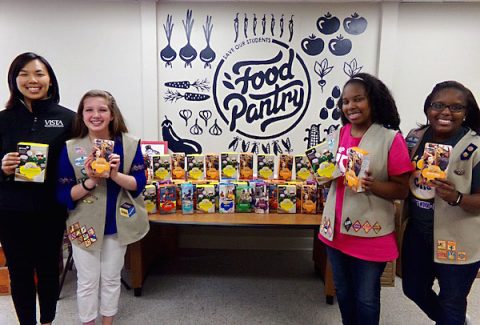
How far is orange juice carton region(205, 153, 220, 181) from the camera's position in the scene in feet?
9.07

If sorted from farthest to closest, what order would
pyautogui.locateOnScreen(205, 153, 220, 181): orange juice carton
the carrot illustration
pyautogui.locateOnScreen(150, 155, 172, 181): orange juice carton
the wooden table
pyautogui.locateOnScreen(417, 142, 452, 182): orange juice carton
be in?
the carrot illustration, pyautogui.locateOnScreen(205, 153, 220, 181): orange juice carton, pyautogui.locateOnScreen(150, 155, 172, 181): orange juice carton, the wooden table, pyautogui.locateOnScreen(417, 142, 452, 182): orange juice carton

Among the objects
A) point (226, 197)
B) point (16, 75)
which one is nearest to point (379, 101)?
point (226, 197)

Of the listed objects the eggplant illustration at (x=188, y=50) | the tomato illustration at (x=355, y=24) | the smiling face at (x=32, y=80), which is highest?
the tomato illustration at (x=355, y=24)

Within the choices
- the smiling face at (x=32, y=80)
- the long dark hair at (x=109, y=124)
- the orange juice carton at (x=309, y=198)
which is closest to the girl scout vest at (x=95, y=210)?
the long dark hair at (x=109, y=124)

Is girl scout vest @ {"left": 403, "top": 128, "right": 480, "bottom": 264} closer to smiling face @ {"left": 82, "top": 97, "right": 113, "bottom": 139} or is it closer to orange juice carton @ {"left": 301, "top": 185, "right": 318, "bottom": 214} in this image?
orange juice carton @ {"left": 301, "top": 185, "right": 318, "bottom": 214}

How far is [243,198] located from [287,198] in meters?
0.33

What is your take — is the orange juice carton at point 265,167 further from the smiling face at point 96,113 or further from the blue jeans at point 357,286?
the smiling face at point 96,113

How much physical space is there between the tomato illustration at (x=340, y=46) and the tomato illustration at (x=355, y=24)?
0.09 meters

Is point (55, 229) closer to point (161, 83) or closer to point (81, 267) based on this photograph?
point (81, 267)

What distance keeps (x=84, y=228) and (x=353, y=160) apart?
1354 millimetres

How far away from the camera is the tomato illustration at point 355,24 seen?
3.22 m

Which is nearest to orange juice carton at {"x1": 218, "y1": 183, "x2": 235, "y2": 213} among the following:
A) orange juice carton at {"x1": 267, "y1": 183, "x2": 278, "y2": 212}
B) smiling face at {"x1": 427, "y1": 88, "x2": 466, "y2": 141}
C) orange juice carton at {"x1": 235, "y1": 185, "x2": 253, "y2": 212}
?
orange juice carton at {"x1": 235, "y1": 185, "x2": 253, "y2": 212}

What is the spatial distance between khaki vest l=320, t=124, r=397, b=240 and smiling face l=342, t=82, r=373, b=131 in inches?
2.6

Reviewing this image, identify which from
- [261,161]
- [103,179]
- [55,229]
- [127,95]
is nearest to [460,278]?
[261,161]
